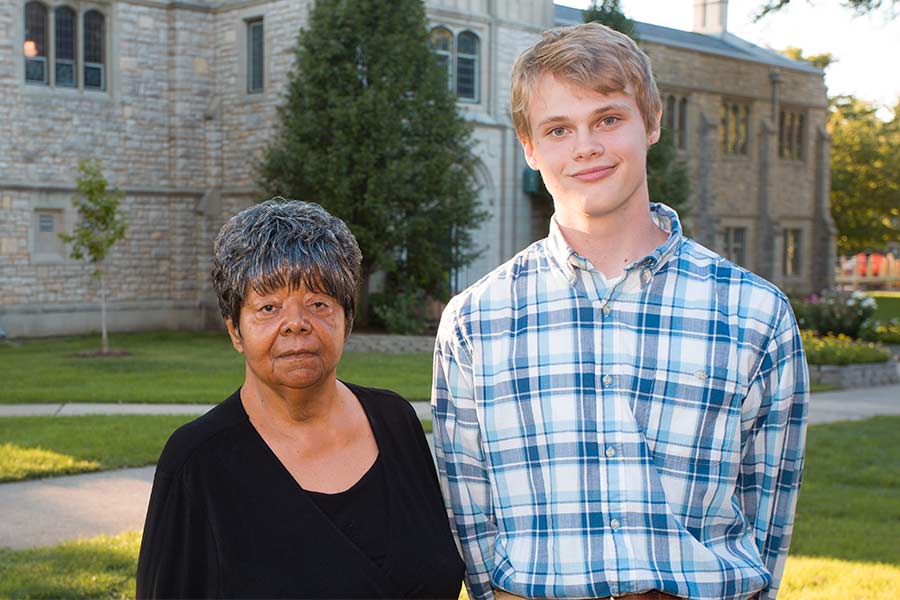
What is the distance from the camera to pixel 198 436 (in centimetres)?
231

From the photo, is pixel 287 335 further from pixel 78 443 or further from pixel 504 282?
pixel 78 443

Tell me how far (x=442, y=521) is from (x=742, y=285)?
35.0 inches

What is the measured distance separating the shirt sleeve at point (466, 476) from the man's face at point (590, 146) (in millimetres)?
454

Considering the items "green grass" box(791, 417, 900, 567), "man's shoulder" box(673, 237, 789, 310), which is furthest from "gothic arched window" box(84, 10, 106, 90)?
"man's shoulder" box(673, 237, 789, 310)

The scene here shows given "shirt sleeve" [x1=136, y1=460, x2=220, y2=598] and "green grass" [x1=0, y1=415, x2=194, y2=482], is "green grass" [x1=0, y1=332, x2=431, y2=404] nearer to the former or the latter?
"green grass" [x1=0, y1=415, x2=194, y2=482]

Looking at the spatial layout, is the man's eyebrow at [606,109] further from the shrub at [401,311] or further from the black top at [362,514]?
the shrub at [401,311]

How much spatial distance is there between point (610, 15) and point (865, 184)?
23976 millimetres

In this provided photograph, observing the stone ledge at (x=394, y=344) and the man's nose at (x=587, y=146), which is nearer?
the man's nose at (x=587, y=146)

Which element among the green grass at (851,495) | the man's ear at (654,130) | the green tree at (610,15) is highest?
the green tree at (610,15)

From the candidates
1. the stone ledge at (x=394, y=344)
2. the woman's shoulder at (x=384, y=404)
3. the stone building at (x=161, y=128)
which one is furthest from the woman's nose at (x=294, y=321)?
the stone building at (x=161, y=128)

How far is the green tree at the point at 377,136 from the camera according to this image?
18.1 metres

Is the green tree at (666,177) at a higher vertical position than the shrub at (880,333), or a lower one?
higher

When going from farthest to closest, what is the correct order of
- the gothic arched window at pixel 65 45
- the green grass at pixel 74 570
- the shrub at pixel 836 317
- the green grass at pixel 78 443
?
1. the gothic arched window at pixel 65 45
2. the shrub at pixel 836 317
3. the green grass at pixel 78 443
4. the green grass at pixel 74 570

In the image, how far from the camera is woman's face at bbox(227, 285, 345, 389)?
2352 millimetres
